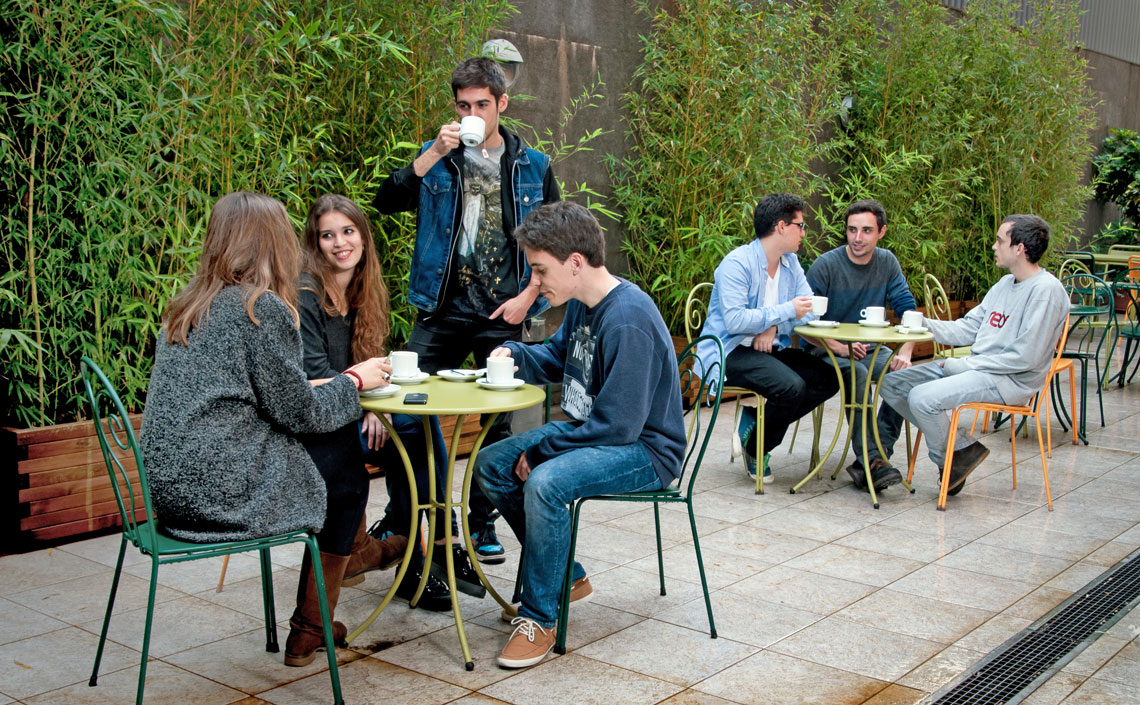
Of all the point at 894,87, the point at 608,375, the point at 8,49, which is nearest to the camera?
the point at 608,375

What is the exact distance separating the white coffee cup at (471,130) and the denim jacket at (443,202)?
29 centimetres

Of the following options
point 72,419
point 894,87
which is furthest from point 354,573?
point 894,87

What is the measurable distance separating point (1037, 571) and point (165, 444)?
2776 millimetres

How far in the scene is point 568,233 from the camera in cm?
272

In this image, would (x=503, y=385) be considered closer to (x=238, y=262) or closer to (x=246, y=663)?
(x=238, y=262)

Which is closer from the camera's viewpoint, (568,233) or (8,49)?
(568,233)

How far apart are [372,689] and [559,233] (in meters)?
1.21

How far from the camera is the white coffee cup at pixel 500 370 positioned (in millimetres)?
2797

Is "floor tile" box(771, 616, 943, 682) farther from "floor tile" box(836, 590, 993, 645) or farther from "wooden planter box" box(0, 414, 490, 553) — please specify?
"wooden planter box" box(0, 414, 490, 553)

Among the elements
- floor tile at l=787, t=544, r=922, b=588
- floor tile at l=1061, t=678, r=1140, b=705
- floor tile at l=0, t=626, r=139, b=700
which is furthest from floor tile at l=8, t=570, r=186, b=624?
floor tile at l=1061, t=678, r=1140, b=705

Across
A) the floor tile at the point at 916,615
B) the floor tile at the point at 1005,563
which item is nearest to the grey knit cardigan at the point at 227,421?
the floor tile at the point at 916,615

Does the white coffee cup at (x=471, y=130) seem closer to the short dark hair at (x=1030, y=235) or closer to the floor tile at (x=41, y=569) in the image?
the floor tile at (x=41, y=569)

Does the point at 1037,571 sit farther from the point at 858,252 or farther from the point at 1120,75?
the point at 1120,75

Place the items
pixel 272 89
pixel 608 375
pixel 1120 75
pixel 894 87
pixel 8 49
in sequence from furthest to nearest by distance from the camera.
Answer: pixel 1120 75
pixel 894 87
pixel 272 89
pixel 8 49
pixel 608 375
